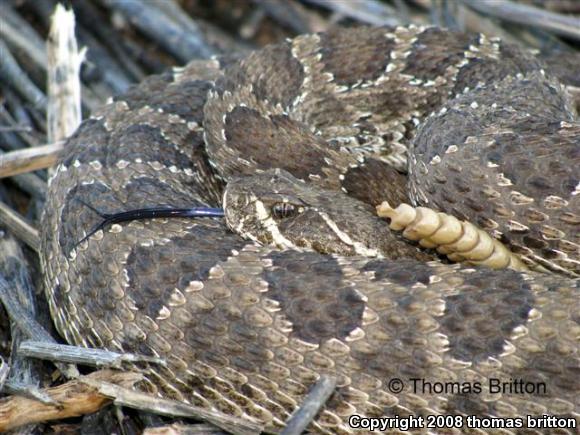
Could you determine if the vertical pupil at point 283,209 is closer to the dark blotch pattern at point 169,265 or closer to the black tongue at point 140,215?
the dark blotch pattern at point 169,265

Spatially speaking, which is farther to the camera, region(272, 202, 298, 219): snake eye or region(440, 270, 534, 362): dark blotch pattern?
region(272, 202, 298, 219): snake eye

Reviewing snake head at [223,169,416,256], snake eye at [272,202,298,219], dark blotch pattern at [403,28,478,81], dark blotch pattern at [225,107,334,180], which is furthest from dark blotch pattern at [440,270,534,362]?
dark blotch pattern at [403,28,478,81]

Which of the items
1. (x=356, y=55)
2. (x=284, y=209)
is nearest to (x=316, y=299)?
(x=284, y=209)

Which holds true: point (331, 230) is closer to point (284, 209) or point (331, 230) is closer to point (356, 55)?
point (284, 209)

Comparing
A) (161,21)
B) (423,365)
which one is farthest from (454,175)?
(161,21)

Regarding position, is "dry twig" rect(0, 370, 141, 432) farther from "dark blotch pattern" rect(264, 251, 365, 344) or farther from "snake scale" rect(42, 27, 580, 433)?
"dark blotch pattern" rect(264, 251, 365, 344)

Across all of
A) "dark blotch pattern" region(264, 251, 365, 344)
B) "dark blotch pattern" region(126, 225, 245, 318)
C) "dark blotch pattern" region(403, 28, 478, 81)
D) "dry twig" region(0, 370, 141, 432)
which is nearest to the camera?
"dark blotch pattern" region(264, 251, 365, 344)

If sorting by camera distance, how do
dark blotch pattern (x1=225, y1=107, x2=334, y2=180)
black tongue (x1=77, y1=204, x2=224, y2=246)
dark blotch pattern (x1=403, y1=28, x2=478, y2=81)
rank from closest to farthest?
black tongue (x1=77, y1=204, x2=224, y2=246), dark blotch pattern (x1=225, y1=107, x2=334, y2=180), dark blotch pattern (x1=403, y1=28, x2=478, y2=81)

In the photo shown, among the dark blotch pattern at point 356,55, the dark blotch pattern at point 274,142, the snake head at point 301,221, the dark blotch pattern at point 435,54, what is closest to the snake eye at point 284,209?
the snake head at point 301,221
